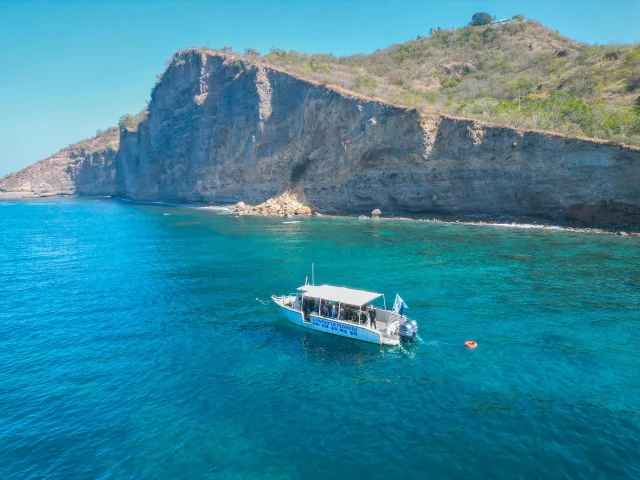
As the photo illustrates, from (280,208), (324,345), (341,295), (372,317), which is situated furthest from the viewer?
(280,208)

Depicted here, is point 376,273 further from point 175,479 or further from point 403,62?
point 403,62

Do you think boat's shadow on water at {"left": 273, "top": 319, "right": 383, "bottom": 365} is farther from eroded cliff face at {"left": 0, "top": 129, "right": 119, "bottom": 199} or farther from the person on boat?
eroded cliff face at {"left": 0, "top": 129, "right": 119, "bottom": 199}

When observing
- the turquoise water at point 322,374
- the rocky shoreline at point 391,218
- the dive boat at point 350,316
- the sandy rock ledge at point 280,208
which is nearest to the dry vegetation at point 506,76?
the rocky shoreline at point 391,218

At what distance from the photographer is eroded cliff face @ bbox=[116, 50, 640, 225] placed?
5012cm

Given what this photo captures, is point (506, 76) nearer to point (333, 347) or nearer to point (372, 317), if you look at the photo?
point (372, 317)

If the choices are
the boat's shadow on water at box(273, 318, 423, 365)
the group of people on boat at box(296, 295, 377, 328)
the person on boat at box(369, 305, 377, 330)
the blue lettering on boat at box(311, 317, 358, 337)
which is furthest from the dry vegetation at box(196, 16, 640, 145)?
the blue lettering on boat at box(311, 317, 358, 337)

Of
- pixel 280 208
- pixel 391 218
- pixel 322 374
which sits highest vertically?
pixel 280 208

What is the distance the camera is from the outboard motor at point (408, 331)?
21922mm

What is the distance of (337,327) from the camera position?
23516 millimetres

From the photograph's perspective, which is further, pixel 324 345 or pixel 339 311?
pixel 339 311

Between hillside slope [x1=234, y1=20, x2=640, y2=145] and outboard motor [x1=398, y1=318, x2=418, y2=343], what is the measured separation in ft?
144

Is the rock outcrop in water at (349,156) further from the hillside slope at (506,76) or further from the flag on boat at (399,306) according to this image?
the flag on boat at (399,306)

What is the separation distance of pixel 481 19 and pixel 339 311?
140256 mm

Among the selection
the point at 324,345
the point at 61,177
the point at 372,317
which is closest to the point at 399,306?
the point at 372,317
